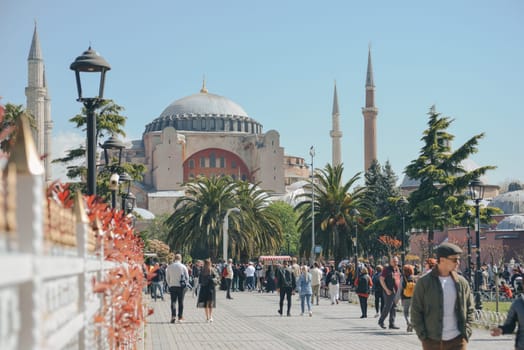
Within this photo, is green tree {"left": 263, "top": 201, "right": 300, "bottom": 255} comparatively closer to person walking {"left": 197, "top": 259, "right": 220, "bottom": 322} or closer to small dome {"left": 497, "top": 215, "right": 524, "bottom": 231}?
small dome {"left": 497, "top": 215, "right": 524, "bottom": 231}

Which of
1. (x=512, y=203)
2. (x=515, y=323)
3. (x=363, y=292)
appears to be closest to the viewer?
(x=515, y=323)

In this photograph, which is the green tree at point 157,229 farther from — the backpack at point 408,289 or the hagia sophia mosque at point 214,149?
the backpack at point 408,289

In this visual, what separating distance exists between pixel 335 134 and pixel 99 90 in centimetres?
10304

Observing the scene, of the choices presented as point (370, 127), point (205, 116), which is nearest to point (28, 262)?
point (370, 127)

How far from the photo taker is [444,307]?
7.31 metres

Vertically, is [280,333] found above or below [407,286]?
below

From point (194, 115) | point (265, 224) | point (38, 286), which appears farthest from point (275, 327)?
point (194, 115)

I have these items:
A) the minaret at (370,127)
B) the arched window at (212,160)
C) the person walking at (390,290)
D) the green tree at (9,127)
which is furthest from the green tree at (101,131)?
the arched window at (212,160)

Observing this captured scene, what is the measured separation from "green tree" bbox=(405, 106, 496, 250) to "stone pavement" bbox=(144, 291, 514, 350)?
21.4 metres

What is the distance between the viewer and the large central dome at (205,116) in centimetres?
12300

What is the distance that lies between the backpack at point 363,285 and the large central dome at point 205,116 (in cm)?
10124

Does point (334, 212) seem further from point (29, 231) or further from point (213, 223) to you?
point (29, 231)

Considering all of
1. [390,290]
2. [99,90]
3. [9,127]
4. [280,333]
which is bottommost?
[280,333]

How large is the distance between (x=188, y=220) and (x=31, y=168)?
1914 inches
